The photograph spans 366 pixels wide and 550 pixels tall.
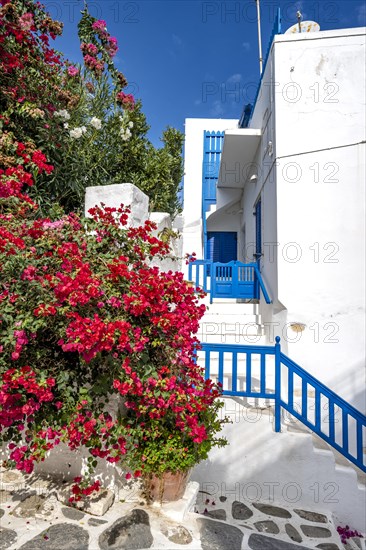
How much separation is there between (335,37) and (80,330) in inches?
258

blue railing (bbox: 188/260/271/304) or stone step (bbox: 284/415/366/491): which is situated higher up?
blue railing (bbox: 188/260/271/304)

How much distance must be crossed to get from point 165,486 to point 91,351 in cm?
145

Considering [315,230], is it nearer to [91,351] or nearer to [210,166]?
[91,351]

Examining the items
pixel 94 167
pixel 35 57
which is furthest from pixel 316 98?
pixel 35 57

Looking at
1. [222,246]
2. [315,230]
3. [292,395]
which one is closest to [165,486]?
[292,395]

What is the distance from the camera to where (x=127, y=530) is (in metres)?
2.30

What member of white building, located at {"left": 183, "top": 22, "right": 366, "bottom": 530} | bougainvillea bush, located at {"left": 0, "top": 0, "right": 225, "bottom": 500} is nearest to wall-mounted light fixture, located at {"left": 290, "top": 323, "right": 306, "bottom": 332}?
white building, located at {"left": 183, "top": 22, "right": 366, "bottom": 530}

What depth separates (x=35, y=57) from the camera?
399cm

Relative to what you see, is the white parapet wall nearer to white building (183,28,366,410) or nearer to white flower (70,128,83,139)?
white flower (70,128,83,139)

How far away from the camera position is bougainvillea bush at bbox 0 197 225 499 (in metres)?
A: 2.00

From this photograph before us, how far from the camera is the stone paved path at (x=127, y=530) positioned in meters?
2.17

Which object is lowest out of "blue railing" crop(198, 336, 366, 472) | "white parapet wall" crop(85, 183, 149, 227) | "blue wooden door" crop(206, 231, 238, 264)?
"blue railing" crop(198, 336, 366, 472)

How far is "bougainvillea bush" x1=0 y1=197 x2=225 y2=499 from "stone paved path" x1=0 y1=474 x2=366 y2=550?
0.83ft

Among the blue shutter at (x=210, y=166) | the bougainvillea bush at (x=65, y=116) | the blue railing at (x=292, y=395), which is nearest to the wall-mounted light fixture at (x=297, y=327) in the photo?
the blue railing at (x=292, y=395)
